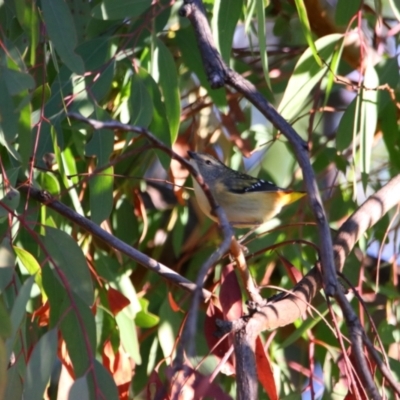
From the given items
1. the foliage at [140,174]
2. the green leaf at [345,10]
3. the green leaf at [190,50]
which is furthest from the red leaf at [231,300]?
the green leaf at [345,10]

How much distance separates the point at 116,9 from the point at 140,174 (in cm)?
98

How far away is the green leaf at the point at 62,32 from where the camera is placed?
195 centimetres

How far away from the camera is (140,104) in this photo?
7.39ft

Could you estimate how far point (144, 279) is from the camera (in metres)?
3.19

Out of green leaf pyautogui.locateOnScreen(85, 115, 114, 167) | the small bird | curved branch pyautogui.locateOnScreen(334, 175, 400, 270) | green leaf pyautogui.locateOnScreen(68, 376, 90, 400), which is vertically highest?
green leaf pyautogui.locateOnScreen(85, 115, 114, 167)

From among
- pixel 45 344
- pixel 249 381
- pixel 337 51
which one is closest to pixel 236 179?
pixel 337 51

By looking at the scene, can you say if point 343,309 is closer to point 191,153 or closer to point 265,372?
point 265,372

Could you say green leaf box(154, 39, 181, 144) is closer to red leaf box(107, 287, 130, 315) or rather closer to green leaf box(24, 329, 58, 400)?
red leaf box(107, 287, 130, 315)

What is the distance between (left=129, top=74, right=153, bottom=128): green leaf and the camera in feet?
7.25

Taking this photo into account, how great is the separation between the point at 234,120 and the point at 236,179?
0.28 metres

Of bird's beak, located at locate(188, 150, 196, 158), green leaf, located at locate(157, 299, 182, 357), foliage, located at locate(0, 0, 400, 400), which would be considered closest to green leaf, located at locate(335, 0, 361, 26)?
foliage, located at locate(0, 0, 400, 400)

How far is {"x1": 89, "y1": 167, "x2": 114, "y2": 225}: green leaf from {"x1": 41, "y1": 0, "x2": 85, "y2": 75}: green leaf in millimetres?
359

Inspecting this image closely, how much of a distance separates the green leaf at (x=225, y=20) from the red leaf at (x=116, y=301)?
0.81 meters

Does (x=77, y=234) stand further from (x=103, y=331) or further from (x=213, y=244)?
(x=213, y=244)
